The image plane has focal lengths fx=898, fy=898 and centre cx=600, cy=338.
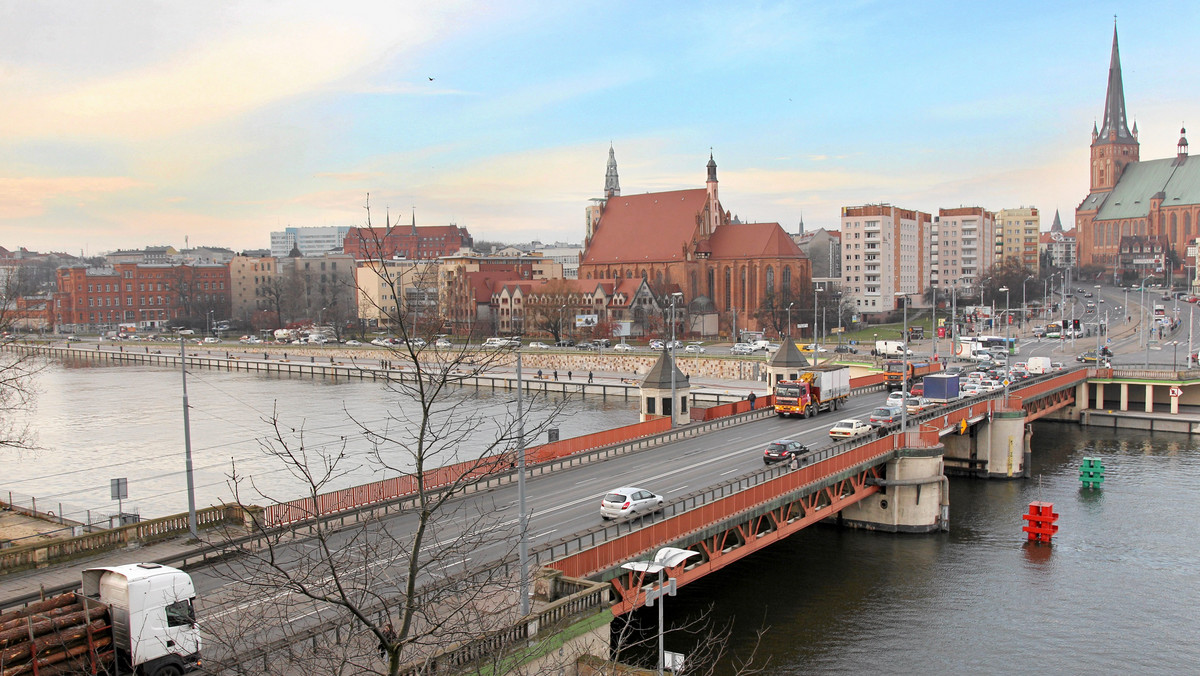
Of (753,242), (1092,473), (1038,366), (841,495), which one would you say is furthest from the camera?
(753,242)

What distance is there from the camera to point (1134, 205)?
7510 inches

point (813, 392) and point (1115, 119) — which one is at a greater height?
point (1115, 119)

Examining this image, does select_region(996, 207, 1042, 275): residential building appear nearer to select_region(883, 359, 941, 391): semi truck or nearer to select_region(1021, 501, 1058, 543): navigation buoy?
select_region(883, 359, 941, 391): semi truck

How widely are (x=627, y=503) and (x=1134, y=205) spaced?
202739 mm

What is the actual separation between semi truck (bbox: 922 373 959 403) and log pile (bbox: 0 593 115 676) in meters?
42.6

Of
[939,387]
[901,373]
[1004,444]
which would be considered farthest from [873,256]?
[1004,444]

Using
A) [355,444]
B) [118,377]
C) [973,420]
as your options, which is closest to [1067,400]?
[973,420]

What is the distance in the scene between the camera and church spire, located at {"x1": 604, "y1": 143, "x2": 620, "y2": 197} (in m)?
159

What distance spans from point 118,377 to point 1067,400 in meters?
96.1

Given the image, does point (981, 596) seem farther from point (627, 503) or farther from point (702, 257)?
point (702, 257)

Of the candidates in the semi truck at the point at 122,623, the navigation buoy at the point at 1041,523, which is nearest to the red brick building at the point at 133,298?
the navigation buoy at the point at 1041,523

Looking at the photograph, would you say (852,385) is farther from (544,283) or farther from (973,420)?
(544,283)

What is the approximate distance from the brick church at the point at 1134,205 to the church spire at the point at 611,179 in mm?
100845

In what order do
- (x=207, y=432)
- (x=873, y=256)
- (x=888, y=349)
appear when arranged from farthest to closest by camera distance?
1. (x=873, y=256)
2. (x=888, y=349)
3. (x=207, y=432)
